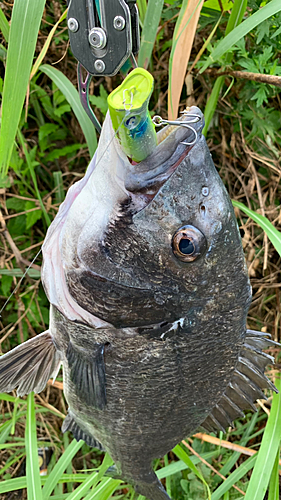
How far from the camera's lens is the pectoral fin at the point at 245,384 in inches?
45.9

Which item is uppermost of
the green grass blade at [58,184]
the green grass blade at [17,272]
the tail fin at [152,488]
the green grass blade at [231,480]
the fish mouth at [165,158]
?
the fish mouth at [165,158]

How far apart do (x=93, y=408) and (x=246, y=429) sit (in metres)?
1.60

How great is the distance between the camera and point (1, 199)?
1941 millimetres

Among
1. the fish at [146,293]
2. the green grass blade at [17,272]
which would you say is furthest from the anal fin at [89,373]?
the green grass blade at [17,272]

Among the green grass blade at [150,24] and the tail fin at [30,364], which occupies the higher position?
the green grass blade at [150,24]

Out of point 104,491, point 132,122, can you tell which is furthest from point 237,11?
point 104,491

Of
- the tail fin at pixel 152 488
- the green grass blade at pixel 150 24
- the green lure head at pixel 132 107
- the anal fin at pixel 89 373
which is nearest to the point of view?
the green lure head at pixel 132 107

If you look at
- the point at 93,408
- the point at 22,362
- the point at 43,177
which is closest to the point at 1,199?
the point at 43,177

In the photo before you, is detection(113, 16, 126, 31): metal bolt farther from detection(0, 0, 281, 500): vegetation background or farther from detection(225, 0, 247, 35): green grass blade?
detection(225, 0, 247, 35): green grass blade

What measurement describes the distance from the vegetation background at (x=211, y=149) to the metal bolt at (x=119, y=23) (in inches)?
15.9

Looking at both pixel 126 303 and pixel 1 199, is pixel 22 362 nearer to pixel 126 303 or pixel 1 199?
pixel 126 303

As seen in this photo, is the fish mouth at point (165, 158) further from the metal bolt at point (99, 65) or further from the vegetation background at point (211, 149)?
the vegetation background at point (211, 149)

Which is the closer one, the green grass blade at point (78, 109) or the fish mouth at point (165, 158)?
the fish mouth at point (165, 158)

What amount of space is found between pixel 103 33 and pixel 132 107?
0.55 ft
